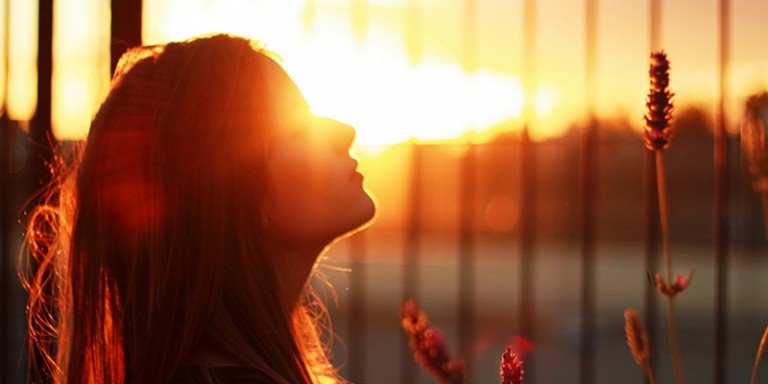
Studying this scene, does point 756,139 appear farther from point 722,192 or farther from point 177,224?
point 722,192

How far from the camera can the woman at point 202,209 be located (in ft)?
4.48

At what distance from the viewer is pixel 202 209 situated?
139 centimetres

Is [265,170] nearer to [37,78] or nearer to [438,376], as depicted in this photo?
[438,376]

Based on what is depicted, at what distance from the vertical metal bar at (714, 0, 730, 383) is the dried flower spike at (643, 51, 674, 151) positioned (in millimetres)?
965

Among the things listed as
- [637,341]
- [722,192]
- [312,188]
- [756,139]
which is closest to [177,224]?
[312,188]

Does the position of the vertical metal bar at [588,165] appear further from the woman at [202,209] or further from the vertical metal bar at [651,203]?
the woman at [202,209]

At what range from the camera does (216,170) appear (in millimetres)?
1402

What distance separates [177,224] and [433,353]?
19.2 inches

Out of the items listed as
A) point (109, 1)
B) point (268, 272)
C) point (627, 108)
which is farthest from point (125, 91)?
point (627, 108)

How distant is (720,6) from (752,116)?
109cm

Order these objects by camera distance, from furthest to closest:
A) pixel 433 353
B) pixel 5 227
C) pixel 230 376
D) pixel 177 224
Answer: pixel 5 227 < pixel 177 224 < pixel 230 376 < pixel 433 353

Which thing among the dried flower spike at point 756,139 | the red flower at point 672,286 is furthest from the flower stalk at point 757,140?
the red flower at point 672,286

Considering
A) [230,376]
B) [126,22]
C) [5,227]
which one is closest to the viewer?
[230,376]

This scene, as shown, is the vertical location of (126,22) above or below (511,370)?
above
